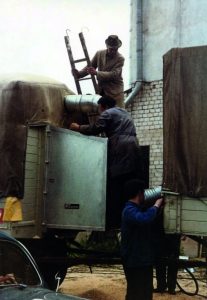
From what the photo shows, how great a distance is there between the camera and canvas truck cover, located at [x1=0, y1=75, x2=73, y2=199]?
6.90 m

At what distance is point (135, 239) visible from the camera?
A: 562 centimetres

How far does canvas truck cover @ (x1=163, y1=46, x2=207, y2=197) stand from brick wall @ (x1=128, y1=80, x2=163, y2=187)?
682 centimetres

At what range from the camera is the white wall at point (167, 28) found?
1311cm

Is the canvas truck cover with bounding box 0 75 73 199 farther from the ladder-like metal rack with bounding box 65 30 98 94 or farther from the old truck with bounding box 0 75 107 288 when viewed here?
the ladder-like metal rack with bounding box 65 30 98 94

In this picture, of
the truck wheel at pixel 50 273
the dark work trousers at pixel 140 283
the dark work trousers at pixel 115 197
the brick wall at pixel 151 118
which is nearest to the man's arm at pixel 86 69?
the dark work trousers at pixel 115 197

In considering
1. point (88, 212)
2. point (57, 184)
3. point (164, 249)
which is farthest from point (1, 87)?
point (164, 249)

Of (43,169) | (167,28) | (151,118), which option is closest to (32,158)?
(43,169)

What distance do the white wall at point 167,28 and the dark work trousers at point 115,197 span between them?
7.07 metres

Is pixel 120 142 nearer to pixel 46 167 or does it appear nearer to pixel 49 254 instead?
pixel 46 167

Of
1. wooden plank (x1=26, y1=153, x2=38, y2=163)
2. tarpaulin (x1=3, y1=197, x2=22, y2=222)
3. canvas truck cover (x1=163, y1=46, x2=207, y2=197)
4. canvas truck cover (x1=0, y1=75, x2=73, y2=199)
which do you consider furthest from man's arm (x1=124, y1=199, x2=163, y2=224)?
wooden plank (x1=26, y1=153, x2=38, y2=163)

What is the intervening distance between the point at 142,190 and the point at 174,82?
1266 millimetres

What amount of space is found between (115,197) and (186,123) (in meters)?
1.50

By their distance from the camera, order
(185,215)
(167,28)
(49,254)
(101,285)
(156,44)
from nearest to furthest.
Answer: (185,215) → (49,254) → (101,285) → (167,28) → (156,44)

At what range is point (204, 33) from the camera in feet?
42.7
